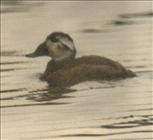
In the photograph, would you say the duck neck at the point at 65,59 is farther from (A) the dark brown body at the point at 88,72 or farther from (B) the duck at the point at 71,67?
(A) the dark brown body at the point at 88,72

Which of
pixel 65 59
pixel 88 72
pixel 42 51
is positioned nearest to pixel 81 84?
pixel 88 72

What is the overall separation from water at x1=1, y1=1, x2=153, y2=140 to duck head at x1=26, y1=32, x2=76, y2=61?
0.29 metres

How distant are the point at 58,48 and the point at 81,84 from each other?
64.6 inches

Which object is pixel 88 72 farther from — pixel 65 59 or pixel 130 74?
pixel 65 59

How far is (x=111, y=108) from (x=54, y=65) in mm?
3191

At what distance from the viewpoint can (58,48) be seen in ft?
53.2

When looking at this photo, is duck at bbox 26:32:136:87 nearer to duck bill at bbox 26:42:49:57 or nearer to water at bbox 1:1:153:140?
duck bill at bbox 26:42:49:57

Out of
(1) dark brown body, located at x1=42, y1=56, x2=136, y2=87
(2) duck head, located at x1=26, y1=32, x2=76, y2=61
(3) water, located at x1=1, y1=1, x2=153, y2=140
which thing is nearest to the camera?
(3) water, located at x1=1, y1=1, x2=153, y2=140

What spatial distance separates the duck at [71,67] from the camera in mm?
14828

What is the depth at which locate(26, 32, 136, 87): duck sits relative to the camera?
14828 millimetres

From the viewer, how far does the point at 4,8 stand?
24484mm

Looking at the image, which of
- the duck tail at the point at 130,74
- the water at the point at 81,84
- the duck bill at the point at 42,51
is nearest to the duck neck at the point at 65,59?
the duck bill at the point at 42,51

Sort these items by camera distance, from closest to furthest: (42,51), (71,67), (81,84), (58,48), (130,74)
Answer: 1. (81,84)
2. (130,74)
3. (71,67)
4. (58,48)
5. (42,51)

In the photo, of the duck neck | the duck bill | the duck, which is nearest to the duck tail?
the duck
